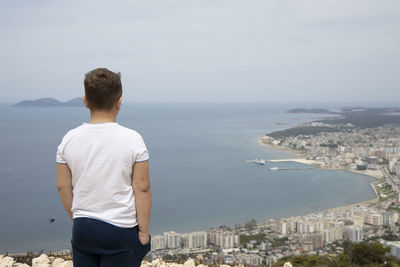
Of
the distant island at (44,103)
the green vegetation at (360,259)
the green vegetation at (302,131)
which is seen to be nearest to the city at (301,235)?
the green vegetation at (360,259)

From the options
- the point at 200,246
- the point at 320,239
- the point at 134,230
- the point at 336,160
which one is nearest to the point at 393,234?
the point at 320,239

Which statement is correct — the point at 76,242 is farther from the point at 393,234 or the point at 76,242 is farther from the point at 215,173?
the point at 215,173

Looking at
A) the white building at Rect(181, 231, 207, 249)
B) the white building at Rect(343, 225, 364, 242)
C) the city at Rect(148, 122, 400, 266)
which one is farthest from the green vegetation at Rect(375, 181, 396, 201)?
the white building at Rect(181, 231, 207, 249)

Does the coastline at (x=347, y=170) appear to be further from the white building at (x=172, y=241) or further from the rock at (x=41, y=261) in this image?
the rock at (x=41, y=261)

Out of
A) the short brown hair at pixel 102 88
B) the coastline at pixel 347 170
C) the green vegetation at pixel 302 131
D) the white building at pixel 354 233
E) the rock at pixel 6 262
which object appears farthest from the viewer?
the green vegetation at pixel 302 131

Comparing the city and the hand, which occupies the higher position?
the hand

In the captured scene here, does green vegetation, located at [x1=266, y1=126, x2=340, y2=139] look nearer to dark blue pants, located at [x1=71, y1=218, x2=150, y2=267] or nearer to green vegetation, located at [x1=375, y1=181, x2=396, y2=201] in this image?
green vegetation, located at [x1=375, y1=181, x2=396, y2=201]

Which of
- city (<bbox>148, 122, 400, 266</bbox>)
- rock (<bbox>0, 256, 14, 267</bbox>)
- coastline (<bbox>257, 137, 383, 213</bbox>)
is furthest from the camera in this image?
coastline (<bbox>257, 137, 383, 213</bbox>)
